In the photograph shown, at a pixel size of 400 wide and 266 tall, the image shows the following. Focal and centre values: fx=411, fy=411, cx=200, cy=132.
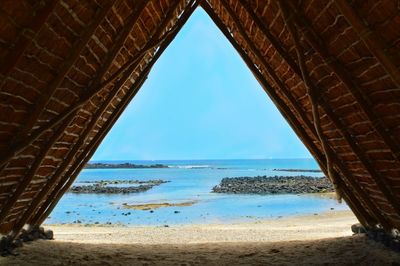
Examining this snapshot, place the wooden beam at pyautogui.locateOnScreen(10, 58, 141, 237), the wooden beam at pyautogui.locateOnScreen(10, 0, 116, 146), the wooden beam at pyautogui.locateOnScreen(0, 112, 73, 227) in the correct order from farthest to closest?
1. the wooden beam at pyautogui.locateOnScreen(10, 58, 141, 237)
2. the wooden beam at pyautogui.locateOnScreen(0, 112, 73, 227)
3. the wooden beam at pyautogui.locateOnScreen(10, 0, 116, 146)

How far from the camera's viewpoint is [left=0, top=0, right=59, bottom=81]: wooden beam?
2.94 metres

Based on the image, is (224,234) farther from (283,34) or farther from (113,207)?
(113,207)

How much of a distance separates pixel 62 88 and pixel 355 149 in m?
3.06

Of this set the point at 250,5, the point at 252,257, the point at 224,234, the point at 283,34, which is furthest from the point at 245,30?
the point at 224,234

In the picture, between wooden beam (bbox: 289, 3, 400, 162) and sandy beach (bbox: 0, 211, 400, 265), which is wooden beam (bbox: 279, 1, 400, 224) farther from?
sandy beach (bbox: 0, 211, 400, 265)

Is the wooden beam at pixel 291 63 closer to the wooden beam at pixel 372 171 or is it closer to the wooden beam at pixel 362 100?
the wooden beam at pixel 372 171

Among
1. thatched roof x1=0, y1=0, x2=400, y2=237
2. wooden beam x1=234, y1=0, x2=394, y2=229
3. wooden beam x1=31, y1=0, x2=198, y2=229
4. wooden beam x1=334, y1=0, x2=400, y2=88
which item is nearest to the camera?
wooden beam x1=334, y1=0, x2=400, y2=88

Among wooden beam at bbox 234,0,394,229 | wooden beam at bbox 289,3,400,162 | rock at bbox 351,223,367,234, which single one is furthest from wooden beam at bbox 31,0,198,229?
rock at bbox 351,223,367,234

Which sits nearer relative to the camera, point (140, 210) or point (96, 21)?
point (96, 21)

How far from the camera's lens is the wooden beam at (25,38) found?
2.94 m

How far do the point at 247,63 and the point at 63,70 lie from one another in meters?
2.70

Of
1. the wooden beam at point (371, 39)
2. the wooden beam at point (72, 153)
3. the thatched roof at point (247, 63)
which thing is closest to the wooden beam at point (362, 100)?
the thatched roof at point (247, 63)

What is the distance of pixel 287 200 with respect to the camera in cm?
2061

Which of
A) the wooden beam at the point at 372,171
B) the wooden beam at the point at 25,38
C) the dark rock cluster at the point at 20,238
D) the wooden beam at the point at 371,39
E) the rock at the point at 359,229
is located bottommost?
the rock at the point at 359,229
